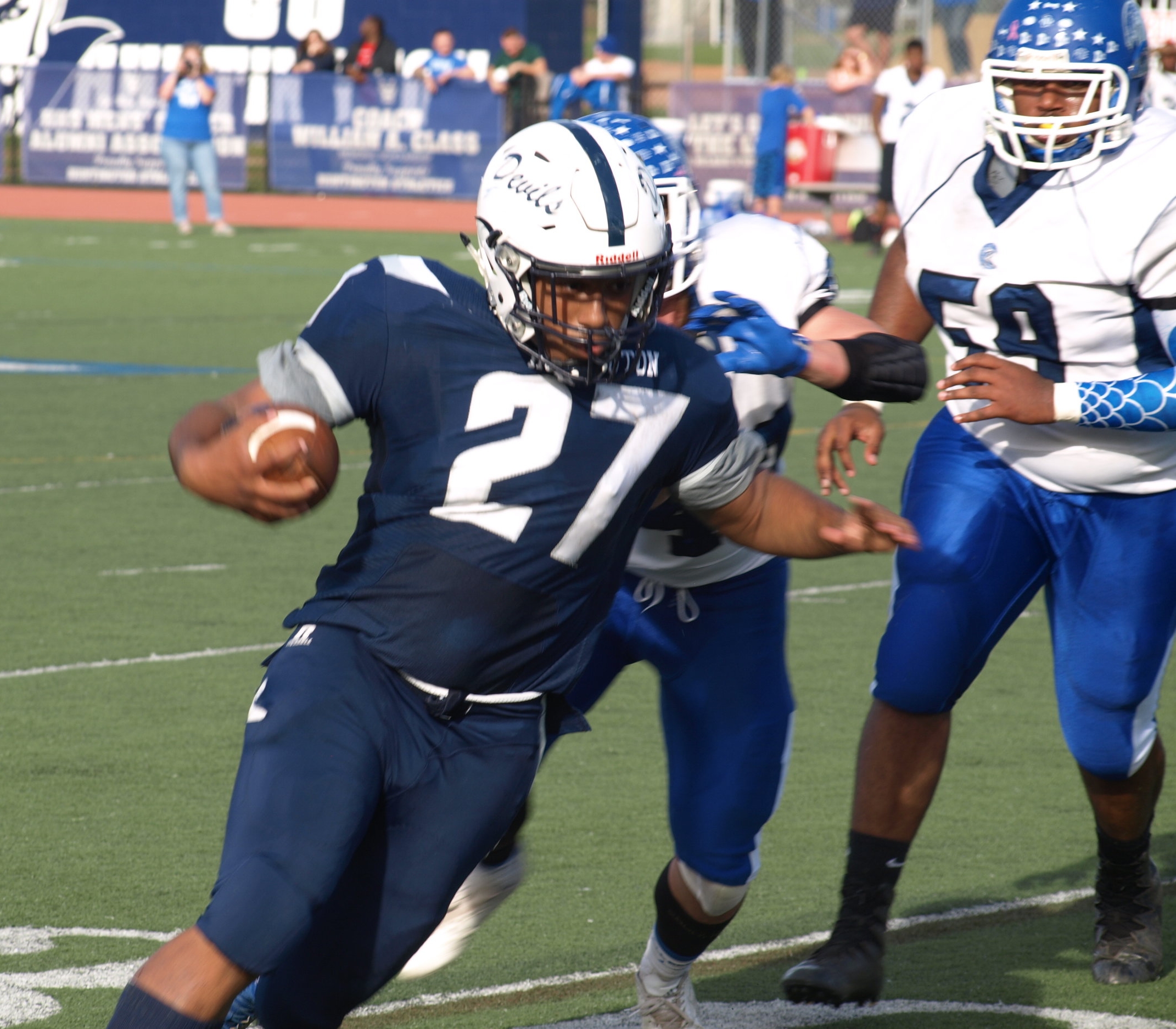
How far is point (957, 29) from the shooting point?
27.3 metres

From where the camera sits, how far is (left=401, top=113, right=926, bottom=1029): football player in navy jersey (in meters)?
3.71

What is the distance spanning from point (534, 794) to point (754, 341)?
204 centimetres

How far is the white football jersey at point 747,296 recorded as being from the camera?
149 inches

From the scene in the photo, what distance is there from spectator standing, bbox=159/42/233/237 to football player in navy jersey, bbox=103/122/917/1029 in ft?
63.0

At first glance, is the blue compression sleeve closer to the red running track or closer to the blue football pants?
the blue football pants

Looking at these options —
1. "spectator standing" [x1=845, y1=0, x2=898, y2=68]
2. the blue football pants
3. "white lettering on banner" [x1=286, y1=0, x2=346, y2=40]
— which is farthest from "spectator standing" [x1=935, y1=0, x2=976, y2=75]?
the blue football pants

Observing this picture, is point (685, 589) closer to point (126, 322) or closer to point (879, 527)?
point (879, 527)

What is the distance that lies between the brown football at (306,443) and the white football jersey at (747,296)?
3.46ft

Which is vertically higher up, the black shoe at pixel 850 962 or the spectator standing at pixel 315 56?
the spectator standing at pixel 315 56

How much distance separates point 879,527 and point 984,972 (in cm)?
134

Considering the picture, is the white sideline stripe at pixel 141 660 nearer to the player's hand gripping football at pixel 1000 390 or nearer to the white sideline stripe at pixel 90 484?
the white sideline stripe at pixel 90 484

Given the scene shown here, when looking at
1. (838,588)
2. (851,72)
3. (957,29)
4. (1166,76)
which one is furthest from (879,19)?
(838,588)

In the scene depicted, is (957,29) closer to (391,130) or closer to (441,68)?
(441,68)

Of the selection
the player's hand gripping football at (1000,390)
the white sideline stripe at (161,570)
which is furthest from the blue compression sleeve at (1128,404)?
the white sideline stripe at (161,570)
